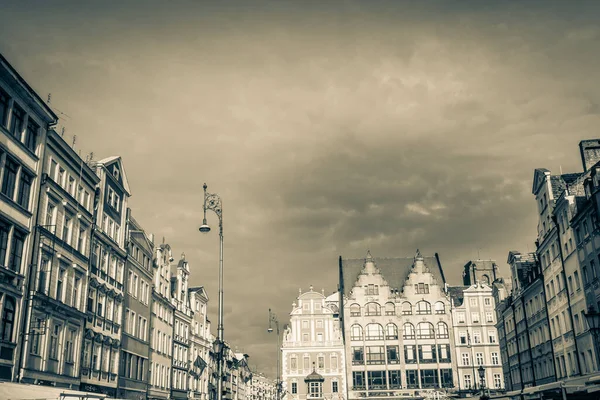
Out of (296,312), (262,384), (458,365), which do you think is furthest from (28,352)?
(262,384)

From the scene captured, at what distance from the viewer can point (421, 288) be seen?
3573 inches

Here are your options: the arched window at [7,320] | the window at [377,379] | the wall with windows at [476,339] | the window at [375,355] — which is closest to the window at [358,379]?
the window at [377,379]

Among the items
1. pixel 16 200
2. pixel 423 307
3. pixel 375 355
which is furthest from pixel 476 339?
pixel 16 200

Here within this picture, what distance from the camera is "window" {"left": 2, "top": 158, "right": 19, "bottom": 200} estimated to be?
28141 millimetres

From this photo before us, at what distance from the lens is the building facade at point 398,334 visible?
281 feet

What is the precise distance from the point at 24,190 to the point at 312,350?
63853mm

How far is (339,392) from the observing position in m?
85.8

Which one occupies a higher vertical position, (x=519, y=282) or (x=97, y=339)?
(x=519, y=282)

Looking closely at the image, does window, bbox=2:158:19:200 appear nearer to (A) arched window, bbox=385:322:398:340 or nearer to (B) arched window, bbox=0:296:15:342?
(B) arched window, bbox=0:296:15:342

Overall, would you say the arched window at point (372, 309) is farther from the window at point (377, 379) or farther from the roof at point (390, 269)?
the window at point (377, 379)

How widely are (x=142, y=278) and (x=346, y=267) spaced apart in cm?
5157

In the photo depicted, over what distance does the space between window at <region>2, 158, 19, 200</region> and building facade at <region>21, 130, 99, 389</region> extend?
2812 mm

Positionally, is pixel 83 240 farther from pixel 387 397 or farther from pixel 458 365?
pixel 458 365

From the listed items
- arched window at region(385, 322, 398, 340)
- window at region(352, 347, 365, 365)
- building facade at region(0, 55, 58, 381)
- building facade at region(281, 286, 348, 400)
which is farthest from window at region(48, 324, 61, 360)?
arched window at region(385, 322, 398, 340)
